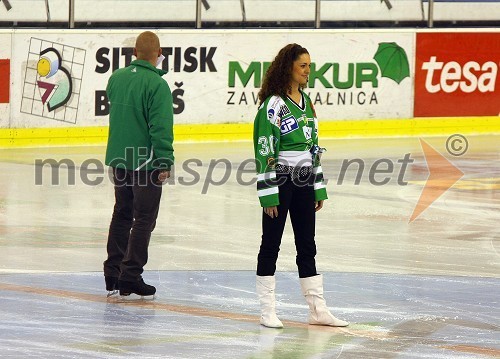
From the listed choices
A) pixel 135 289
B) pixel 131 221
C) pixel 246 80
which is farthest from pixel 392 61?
pixel 135 289

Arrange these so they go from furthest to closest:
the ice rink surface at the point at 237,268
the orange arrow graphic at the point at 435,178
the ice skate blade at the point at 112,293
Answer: the orange arrow graphic at the point at 435,178
the ice skate blade at the point at 112,293
the ice rink surface at the point at 237,268

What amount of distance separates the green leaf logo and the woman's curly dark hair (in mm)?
12545

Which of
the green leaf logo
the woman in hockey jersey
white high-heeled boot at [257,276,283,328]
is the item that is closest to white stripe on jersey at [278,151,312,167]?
the woman in hockey jersey

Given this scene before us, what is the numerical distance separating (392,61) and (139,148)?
1237 centimetres

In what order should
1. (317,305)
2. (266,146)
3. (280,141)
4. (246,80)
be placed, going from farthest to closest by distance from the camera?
1. (246,80)
2. (317,305)
3. (280,141)
4. (266,146)

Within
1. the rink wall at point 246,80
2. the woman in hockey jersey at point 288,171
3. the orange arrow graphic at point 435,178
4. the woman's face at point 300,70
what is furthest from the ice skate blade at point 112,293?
the rink wall at point 246,80

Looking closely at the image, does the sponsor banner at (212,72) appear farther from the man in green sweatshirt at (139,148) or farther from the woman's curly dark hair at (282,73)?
the woman's curly dark hair at (282,73)

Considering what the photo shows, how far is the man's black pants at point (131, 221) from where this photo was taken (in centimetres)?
799

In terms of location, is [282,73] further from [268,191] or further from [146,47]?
[146,47]

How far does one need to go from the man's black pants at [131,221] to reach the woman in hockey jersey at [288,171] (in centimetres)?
90

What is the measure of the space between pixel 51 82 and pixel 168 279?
8.91 metres

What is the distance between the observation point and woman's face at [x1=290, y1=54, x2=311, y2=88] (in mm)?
7398

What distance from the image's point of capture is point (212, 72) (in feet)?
61.1

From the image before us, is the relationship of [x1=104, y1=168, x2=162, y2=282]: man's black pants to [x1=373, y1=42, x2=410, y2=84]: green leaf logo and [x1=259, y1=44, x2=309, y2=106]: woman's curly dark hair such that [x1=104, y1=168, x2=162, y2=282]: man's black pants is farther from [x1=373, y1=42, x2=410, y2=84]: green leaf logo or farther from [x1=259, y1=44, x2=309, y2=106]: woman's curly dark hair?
[x1=373, y1=42, x2=410, y2=84]: green leaf logo
